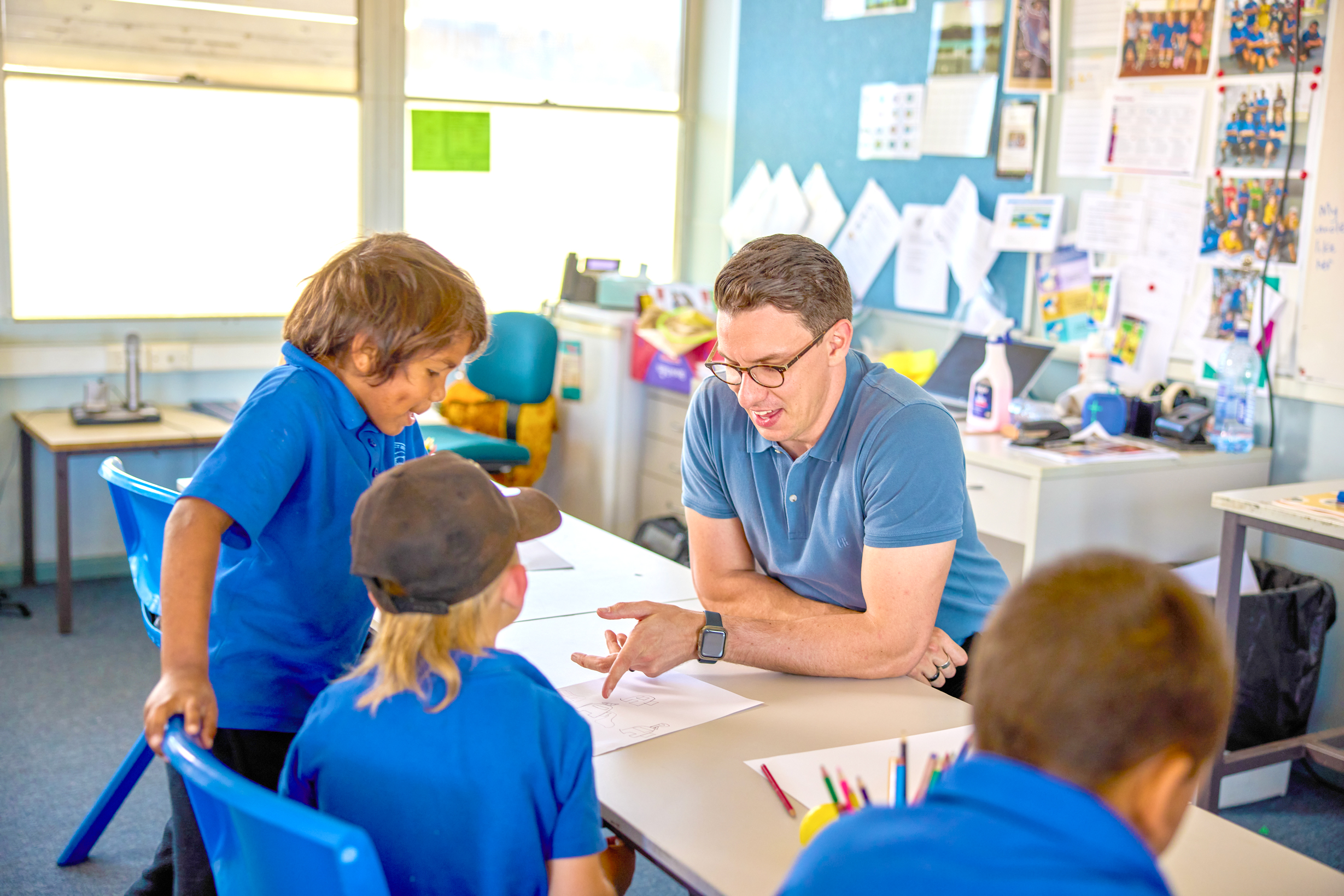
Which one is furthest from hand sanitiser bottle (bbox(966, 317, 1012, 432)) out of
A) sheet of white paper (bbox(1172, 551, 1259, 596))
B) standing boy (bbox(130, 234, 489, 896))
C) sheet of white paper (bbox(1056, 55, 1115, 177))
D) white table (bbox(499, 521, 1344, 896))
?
standing boy (bbox(130, 234, 489, 896))

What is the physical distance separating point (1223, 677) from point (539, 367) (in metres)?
3.57

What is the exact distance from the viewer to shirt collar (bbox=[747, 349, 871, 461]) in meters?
1.80

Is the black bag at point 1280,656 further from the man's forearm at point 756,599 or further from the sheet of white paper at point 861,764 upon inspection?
the sheet of white paper at point 861,764

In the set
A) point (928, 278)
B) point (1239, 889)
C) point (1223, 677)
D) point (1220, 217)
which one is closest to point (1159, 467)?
point (1220, 217)

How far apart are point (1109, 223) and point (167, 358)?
3.01 meters

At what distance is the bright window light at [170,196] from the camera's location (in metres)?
3.96

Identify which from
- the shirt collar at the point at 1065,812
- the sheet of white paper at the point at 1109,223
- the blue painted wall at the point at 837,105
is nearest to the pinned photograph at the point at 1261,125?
the sheet of white paper at the point at 1109,223

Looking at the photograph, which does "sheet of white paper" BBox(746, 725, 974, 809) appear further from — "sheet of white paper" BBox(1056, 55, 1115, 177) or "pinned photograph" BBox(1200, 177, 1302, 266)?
"sheet of white paper" BBox(1056, 55, 1115, 177)

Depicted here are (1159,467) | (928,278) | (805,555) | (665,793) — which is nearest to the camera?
(665,793)

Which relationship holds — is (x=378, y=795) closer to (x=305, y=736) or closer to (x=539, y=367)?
(x=305, y=736)

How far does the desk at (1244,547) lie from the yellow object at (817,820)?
1618 mm

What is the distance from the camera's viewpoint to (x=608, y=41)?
4.88 metres

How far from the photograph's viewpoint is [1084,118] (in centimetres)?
343

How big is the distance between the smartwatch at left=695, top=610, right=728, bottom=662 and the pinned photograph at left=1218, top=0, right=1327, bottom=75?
225 cm
